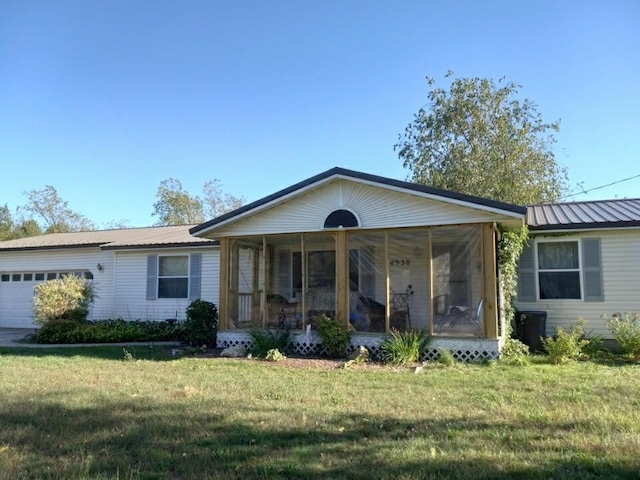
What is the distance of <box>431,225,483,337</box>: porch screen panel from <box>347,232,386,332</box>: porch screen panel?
1.20 m

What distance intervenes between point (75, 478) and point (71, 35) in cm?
1272

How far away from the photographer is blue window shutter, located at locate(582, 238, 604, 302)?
10.9 meters

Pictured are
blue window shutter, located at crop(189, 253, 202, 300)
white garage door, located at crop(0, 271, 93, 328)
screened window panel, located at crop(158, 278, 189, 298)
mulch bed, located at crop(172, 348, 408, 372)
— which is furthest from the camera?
white garage door, located at crop(0, 271, 93, 328)

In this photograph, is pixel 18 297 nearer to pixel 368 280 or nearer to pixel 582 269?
pixel 368 280

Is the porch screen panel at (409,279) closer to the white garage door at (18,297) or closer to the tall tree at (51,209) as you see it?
the white garage door at (18,297)

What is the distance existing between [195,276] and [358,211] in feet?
21.6

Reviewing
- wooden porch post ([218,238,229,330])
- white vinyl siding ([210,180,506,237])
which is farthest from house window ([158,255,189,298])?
white vinyl siding ([210,180,506,237])

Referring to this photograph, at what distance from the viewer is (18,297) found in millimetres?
17562

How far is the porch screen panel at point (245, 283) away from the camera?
11.7 meters

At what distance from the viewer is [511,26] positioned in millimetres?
12078

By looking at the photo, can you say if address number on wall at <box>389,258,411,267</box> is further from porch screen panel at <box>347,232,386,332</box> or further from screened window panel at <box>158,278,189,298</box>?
screened window panel at <box>158,278,189,298</box>

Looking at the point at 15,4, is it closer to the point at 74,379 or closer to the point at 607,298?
the point at 74,379

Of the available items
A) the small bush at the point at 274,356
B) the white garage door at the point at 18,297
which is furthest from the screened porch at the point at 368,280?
the white garage door at the point at 18,297

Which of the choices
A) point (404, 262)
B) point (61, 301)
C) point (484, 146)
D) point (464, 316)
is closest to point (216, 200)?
point (484, 146)
